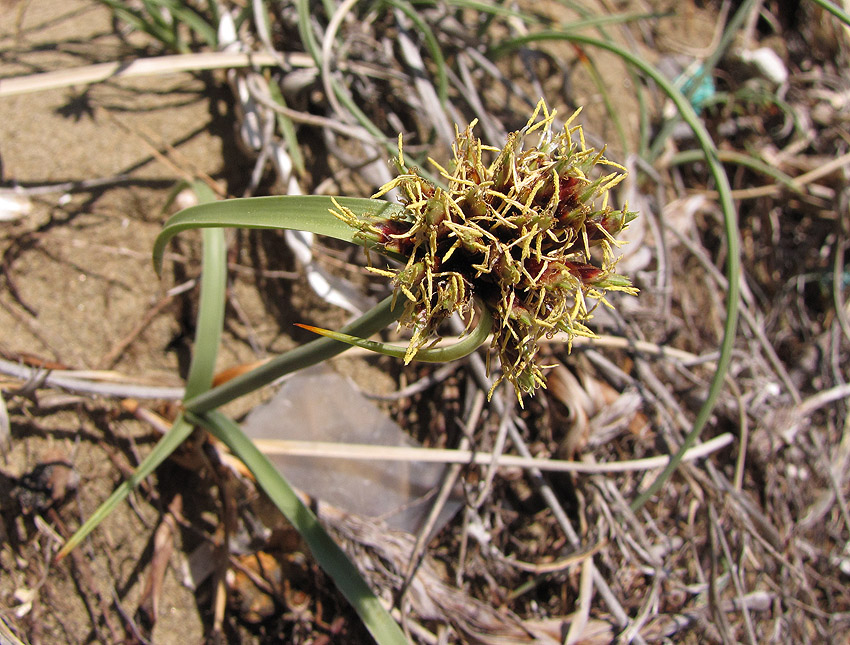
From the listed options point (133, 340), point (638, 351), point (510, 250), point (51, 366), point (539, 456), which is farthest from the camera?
point (638, 351)

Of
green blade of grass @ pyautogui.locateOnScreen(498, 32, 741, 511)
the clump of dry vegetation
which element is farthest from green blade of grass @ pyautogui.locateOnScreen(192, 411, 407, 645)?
green blade of grass @ pyautogui.locateOnScreen(498, 32, 741, 511)

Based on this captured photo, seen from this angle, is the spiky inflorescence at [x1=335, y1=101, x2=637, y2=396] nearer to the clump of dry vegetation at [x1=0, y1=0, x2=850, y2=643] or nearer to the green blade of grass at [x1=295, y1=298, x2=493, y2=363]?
the green blade of grass at [x1=295, y1=298, x2=493, y2=363]

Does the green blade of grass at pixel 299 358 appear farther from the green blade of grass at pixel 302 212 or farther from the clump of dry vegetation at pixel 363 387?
the clump of dry vegetation at pixel 363 387

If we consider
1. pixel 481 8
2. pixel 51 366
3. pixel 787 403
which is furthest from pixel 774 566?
pixel 51 366

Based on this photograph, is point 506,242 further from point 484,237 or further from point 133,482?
point 133,482

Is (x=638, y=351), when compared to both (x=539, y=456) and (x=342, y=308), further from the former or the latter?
(x=342, y=308)

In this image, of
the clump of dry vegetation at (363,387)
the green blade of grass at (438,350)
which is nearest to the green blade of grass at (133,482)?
the clump of dry vegetation at (363,387)
